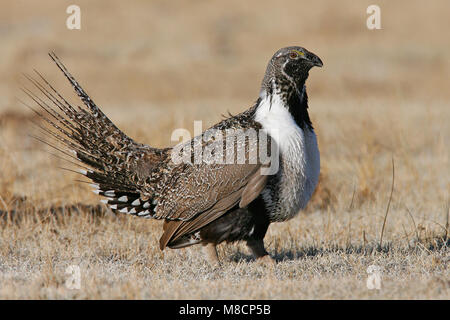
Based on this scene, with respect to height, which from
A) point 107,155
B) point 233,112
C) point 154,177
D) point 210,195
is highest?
point 233,112

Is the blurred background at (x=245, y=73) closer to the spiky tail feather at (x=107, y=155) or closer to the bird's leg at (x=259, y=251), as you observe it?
the spiky tail feather at (x=107, y=155)

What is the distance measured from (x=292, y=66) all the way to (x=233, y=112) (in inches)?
319

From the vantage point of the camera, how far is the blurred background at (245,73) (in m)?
9.11

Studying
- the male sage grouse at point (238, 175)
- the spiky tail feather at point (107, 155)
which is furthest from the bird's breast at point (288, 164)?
the spiky tail feather at point (107, 155)

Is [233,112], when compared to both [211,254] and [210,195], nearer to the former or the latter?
[211,254]

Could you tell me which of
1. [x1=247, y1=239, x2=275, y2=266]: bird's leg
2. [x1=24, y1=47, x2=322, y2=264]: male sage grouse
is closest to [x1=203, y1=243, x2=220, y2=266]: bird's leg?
[x1=24, y1=47, x2=322, y2=264]: male sage grouse

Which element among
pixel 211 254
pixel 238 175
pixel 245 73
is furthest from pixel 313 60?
pixel 245 73

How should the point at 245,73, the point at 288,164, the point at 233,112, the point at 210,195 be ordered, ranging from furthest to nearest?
1. the point at 245,73
2. the point at 233,112
3. the point at 210,195
4. the point at 288,164

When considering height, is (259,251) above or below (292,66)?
below

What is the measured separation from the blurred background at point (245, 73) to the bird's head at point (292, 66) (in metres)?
1.93

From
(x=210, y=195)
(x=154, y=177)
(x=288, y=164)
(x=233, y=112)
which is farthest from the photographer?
(x=233, y=112)

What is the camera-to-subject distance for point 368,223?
6961 millimetres

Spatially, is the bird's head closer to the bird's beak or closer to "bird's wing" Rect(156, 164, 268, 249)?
the bird's beak

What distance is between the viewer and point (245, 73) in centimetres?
1927
